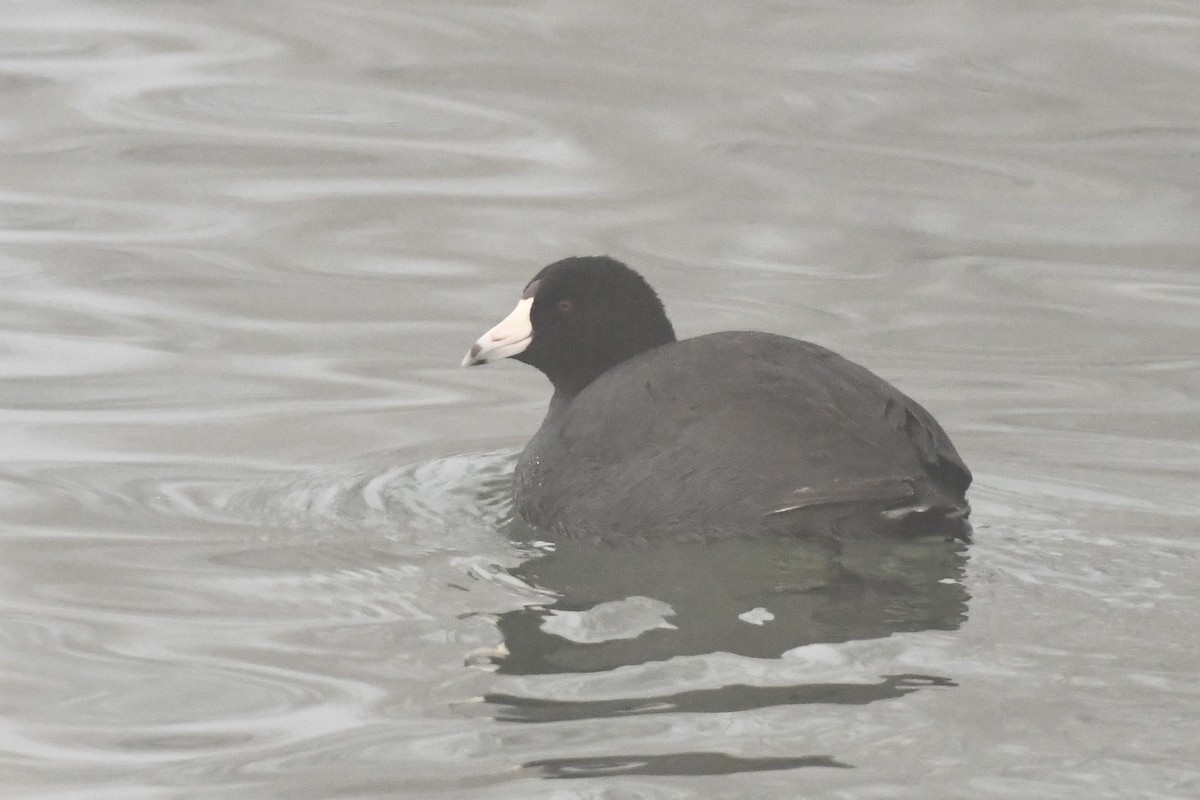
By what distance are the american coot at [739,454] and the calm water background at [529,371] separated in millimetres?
176

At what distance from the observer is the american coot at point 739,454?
19.2 ft

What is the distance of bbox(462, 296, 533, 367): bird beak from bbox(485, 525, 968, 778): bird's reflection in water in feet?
3.05

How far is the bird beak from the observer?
702 cm

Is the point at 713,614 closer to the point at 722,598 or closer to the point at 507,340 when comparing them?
the point at 722,598

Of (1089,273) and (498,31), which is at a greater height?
(498,31)

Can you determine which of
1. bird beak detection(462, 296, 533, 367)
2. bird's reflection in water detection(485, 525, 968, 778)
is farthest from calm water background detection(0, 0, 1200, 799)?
bird beak detection(462, 296, 533, 367)

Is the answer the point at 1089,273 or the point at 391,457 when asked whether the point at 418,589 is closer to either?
the point at 391,457

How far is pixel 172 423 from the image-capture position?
7.71 metres

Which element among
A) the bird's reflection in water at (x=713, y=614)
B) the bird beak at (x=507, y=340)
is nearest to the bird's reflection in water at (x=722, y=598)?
the bird's reflection in water at (x=713, y=614)

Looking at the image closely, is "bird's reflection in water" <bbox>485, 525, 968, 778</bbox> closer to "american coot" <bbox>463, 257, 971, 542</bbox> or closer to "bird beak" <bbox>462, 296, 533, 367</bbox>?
"american coot" <bbox>463, 257, 971, 542</bbox>

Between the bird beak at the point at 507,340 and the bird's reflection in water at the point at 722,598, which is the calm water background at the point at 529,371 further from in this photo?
the bird beak at the point at 507,340

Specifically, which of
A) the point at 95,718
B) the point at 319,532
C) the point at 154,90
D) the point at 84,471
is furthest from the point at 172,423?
the point at 154,90

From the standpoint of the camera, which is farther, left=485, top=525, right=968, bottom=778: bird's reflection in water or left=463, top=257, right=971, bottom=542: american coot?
left=463, top=257, right=971, bottom=542: american coot

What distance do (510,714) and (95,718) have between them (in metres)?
0.96
